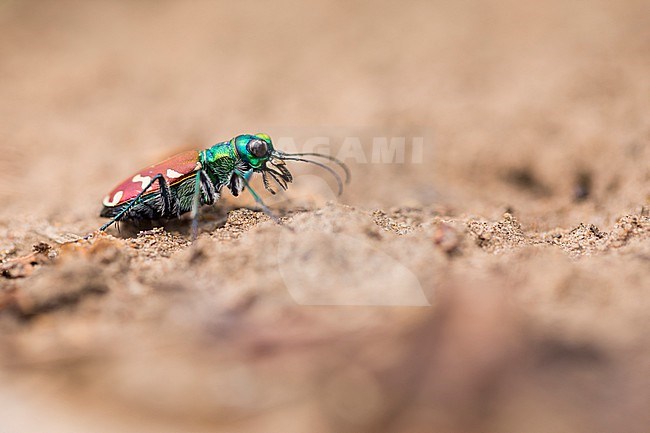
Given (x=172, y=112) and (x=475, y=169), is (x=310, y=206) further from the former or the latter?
(x=172, y=112)

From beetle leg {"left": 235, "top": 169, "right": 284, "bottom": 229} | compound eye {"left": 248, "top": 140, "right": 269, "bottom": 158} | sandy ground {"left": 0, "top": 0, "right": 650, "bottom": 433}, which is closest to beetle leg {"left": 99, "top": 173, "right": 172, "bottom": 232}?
sandy ground {"left": 0, "top": 0, "right": 650, "bottom": 433}

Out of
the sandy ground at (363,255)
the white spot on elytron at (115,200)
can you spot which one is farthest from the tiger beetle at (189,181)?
the sandy ground at (363,255)

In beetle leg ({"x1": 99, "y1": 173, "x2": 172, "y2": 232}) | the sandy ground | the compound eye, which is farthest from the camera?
the compound eye

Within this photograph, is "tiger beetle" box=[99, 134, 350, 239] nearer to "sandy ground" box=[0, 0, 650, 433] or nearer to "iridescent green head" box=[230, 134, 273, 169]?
"iridescent green head" box=[230, 134, 273, 169]

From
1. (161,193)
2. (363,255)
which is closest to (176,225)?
(161,193)

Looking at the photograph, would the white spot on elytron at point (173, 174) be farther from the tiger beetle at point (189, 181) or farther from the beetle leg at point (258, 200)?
the beetle leg at point (258, 200)

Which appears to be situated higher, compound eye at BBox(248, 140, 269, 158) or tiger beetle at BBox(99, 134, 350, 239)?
compound eye at BBox(248, 140, 269, 158)

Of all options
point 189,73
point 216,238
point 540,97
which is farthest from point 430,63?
point 216,238
